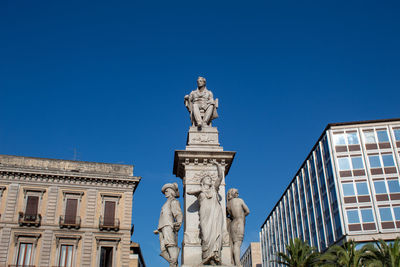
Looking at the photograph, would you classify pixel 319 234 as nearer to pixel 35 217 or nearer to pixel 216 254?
pixel 35 217

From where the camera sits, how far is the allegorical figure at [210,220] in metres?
9.42

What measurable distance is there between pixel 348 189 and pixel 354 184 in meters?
1.02

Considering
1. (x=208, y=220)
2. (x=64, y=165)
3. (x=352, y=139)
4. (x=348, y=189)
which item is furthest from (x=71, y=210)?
(x=352, y=139)

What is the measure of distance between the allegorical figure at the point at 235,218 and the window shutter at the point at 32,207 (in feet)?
93.7

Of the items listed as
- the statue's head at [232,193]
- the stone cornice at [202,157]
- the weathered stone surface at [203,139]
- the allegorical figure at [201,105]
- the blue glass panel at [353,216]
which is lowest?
the statue's head at [232,193]

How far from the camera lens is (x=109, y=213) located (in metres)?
36.8

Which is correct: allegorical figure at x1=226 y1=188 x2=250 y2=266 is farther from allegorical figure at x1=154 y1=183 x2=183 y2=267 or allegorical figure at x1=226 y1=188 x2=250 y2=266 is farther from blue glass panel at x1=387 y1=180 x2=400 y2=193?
blue glass panel at x1=387 y1=180 x2=400 y2=193

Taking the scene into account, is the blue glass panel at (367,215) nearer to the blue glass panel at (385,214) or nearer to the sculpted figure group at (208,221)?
the blue glass panel at (385,214)

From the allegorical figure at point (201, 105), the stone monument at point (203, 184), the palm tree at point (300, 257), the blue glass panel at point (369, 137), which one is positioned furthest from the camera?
the blue glass panel at point (369, 137)

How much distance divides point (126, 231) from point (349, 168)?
26.8 meters

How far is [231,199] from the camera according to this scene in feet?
35.1

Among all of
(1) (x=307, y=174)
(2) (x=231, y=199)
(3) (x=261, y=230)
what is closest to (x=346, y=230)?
(1) (x=307, y=174)

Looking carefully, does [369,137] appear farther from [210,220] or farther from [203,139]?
[210,220]

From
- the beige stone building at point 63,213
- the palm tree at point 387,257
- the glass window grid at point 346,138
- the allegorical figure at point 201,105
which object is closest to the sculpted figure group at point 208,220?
the allegorical figure at point 201,105
